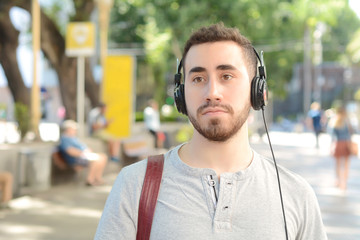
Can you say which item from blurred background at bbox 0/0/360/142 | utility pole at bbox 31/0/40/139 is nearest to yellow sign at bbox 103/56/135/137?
blurred background at bbox 0/0/360/142

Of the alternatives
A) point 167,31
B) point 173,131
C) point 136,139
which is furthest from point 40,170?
point 167,31

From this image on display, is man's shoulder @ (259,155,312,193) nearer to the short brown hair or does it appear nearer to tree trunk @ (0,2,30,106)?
the short brown hair

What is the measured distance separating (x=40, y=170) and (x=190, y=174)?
8854 millimetres

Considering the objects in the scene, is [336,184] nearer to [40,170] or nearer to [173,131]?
[40,170]

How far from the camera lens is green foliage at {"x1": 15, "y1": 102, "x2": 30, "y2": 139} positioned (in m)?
14.1

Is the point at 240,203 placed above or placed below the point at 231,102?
below

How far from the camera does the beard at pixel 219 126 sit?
1.80 m

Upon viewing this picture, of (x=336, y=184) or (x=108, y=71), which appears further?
(x=108, y=71)

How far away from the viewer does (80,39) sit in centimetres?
1412

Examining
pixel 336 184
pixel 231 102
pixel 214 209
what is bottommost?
pixel 336 184

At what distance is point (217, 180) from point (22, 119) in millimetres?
13010

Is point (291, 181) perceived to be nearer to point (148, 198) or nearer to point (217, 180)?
point (217, 180)

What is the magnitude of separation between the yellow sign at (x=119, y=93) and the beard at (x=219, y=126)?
13990 millimetres

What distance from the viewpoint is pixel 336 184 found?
11.6 meters
